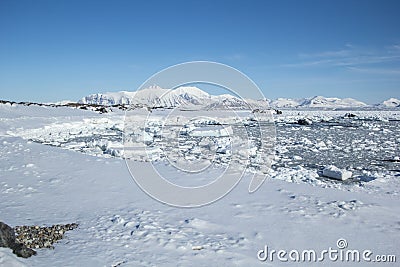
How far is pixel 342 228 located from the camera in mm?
4086

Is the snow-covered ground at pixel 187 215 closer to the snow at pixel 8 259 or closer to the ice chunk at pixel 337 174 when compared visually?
the snow at pixel 8 259

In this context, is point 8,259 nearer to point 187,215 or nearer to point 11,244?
point 11,244

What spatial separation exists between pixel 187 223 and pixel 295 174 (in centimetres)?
382

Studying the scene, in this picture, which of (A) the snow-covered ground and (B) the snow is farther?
(A) the snow-covered ground

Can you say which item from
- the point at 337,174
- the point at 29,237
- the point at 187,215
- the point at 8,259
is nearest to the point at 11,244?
the point at 8,259

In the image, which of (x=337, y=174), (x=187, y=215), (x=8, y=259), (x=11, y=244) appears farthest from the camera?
(x=337, y=174)

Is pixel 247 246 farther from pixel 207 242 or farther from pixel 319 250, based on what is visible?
pixel 319 250

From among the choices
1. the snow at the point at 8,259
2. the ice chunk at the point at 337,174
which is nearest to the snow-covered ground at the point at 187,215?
the snow at the point at 8,259

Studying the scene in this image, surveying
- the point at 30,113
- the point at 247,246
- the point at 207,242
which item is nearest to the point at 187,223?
the point at 207,242

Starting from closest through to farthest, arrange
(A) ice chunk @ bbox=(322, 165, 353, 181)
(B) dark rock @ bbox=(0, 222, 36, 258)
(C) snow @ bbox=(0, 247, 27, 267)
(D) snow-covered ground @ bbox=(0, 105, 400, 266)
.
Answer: (C) snow @ bbox=(0, 247, 27, 267)
(B) dark rock @ bbox=(0, 222, 36, 258)
(D) snow-covered ground @ bbox=(0, 105, 400, 266)
(A) ice chunk @ bbox=(322, 165, 353, 181)

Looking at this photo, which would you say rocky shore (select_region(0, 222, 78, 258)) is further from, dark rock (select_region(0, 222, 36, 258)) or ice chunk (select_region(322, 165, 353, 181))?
ice chunk (select_region(322, 165, 353, 181))

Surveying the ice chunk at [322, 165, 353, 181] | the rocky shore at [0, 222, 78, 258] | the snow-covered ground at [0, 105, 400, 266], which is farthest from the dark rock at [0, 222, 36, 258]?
the ice chunk at [322, 165, 353, 181]

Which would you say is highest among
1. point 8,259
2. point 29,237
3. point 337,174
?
point 337,174

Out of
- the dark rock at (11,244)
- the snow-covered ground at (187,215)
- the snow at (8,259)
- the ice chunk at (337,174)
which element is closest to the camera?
the snow at (8,259)
